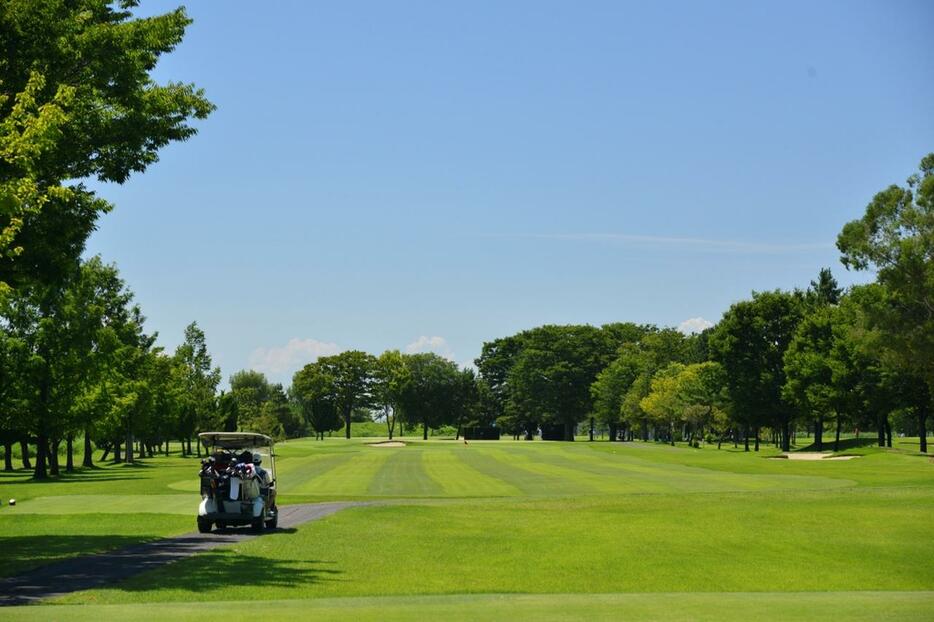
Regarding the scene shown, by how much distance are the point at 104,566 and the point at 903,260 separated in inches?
2358

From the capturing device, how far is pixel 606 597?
19875mm

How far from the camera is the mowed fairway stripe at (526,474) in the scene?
56.6 m

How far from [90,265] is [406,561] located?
62361 millimetres

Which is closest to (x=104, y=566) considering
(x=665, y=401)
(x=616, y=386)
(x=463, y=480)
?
(x=463, y=480)

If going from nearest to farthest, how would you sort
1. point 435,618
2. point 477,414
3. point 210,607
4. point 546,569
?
point 435,618, point 210,607, point 546,569, point 477,414

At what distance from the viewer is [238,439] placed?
33.1 meters

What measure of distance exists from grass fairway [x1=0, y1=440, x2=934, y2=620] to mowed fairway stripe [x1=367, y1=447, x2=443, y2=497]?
479mm

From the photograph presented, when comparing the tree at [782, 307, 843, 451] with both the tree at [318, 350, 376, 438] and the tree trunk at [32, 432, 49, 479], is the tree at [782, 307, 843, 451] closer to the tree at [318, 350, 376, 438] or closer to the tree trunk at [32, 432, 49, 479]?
the tree trunk at [32, 432, 49, 479]

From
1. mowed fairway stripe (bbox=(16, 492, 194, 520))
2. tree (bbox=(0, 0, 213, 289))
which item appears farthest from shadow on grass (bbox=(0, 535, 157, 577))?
mowed fairway stripe (bbox=(16, 492, 194, 520))

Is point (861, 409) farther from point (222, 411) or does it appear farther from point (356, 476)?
point (222, 411)

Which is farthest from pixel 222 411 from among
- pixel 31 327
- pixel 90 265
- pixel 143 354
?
pixel 31 327

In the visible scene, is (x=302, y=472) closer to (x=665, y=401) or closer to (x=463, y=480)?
(x=463, y=480)

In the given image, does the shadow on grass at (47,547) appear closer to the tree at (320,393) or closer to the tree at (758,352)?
the tree at (758,352)

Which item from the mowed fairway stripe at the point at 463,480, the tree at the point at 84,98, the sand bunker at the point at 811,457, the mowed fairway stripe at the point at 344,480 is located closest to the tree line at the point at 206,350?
the tree at the point at 84,98
